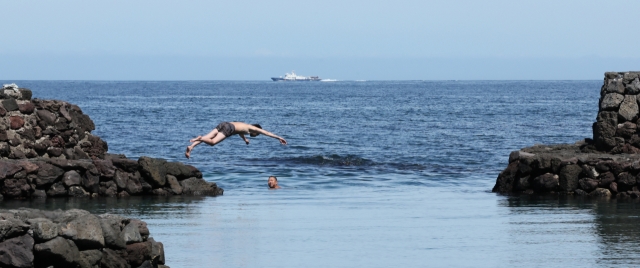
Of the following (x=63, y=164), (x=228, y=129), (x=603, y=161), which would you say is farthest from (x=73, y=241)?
(x=603, y=161)

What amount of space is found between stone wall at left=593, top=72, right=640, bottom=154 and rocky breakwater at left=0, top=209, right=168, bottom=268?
13608mm

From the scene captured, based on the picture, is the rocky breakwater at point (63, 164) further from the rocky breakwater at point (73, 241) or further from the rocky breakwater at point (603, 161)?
the rocky breakwater at point (73, 241)

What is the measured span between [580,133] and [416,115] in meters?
23.2

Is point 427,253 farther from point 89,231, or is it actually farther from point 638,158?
point 638,158

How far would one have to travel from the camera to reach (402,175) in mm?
32969

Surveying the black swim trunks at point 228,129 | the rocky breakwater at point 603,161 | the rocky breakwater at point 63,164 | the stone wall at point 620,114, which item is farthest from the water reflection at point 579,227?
the rocky breakwater at point 63,164

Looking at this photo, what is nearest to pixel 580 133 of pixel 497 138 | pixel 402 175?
pixel 497 138

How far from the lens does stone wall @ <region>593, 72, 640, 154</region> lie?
76.0ft

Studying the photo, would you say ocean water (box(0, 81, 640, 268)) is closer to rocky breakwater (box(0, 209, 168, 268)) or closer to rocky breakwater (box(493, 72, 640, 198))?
rocky breakwater (box(493, 72, 640, 198))

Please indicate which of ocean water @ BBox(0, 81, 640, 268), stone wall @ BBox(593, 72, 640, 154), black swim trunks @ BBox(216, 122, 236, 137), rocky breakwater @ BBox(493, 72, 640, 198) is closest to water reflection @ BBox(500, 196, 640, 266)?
ocean water @ BBox(0, 81, 640, 268)

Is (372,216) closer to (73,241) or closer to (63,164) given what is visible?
(63,164)

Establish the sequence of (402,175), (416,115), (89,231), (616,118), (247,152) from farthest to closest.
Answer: (416,115)
(247,152)
(402,175)
(616,118)
(89,231)

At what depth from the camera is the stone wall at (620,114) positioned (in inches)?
912

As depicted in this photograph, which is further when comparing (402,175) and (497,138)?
(497,138)
